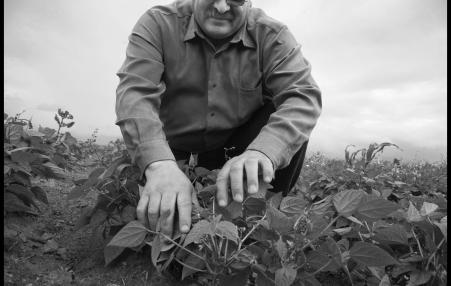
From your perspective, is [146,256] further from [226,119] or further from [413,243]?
[413,243]

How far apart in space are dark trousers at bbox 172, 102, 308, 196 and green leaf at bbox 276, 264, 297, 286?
3.63 ft

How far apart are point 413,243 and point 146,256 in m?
1.08

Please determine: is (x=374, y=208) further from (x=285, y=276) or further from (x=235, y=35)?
(x=235, y=35)


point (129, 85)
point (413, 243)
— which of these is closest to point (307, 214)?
point (413, 243)

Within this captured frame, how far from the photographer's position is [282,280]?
1.10 meters

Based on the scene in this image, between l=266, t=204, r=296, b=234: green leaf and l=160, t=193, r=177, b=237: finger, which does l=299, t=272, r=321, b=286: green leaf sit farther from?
l=160, t=193, r=177, b=237: finger

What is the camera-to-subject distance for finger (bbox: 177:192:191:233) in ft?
4.15

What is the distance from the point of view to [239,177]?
132cm

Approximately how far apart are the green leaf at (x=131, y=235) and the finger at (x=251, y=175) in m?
0.37

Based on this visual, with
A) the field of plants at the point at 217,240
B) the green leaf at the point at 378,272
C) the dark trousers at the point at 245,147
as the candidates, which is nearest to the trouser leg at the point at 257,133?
the dark trousers at the point at 245,147

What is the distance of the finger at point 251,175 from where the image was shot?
1.33m

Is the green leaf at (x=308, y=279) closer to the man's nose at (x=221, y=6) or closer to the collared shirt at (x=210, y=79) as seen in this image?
the collared shirt at (x=210, y=79)

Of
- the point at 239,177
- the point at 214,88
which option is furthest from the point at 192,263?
the point at 214,88

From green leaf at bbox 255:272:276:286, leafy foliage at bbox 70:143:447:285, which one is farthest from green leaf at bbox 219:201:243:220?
green leaf at bbox 255:272:276:286
